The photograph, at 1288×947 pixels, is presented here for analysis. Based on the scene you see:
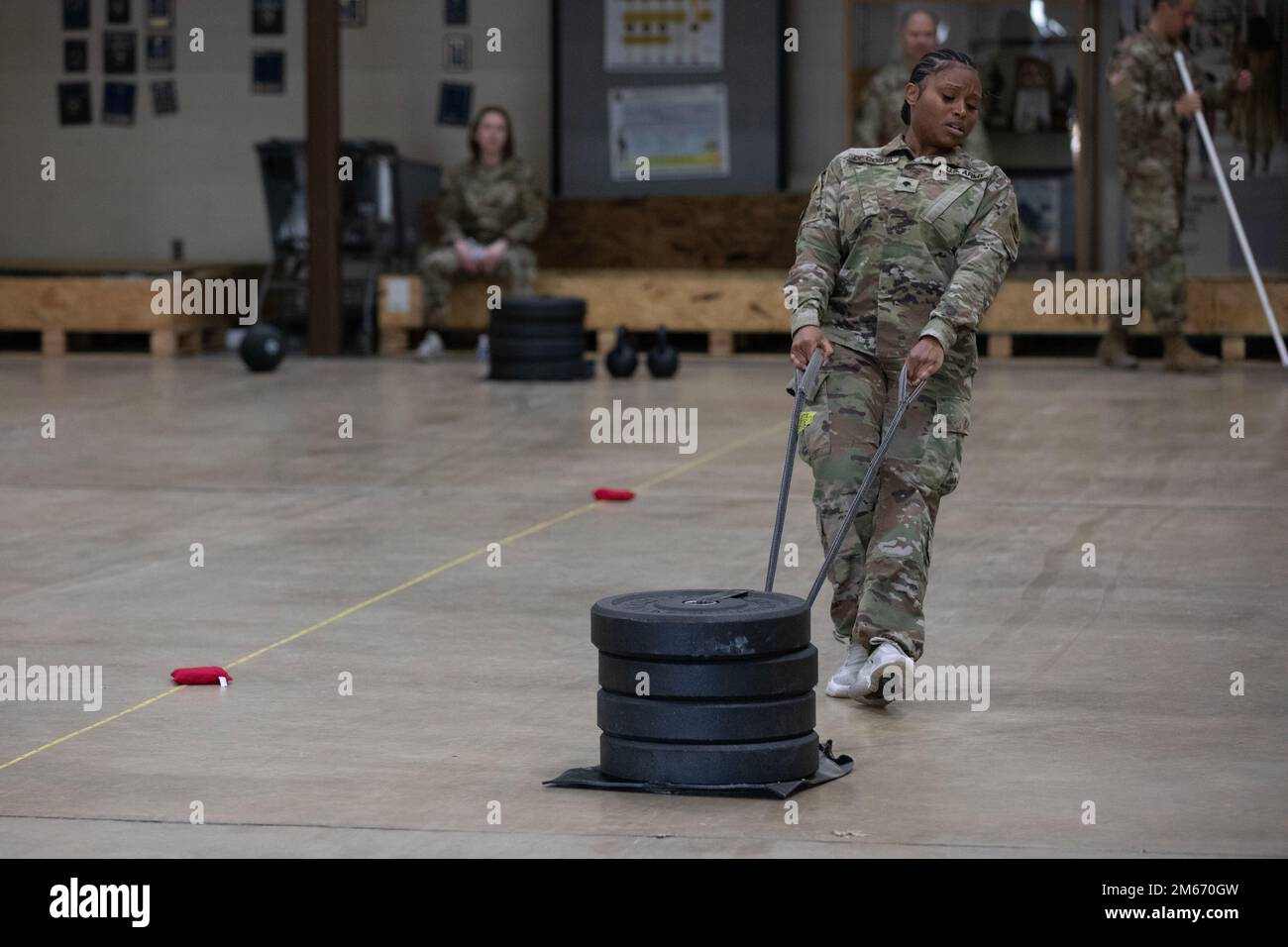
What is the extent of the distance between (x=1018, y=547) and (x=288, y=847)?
4297 millimetres

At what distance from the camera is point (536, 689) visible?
18.5 feet

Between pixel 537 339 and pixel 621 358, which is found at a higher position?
pixel 537 339

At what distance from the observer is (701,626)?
445 cm

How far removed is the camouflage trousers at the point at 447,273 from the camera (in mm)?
16766

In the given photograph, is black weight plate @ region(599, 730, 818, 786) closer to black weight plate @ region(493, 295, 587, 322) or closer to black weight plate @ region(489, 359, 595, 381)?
black weight plate @ region(493, 295, 587, 322)

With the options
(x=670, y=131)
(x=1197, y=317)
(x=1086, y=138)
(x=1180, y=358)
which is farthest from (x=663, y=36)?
(x=1180, y=358)

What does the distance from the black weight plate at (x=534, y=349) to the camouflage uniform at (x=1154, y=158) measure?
398 centimetres

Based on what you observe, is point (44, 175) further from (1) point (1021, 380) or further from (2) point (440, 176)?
(1) point (1021, 380)

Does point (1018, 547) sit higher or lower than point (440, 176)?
lower

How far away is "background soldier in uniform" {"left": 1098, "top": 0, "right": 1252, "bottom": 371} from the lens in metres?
14.2

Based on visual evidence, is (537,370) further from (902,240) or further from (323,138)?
→ (902,240)

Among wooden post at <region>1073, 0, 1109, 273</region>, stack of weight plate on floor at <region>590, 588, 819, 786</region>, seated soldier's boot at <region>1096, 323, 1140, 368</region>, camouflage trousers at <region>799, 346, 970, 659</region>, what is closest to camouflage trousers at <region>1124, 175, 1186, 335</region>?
seated soldier's boot at <region>1096, 323, 1140, 368</region>

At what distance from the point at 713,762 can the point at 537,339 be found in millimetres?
10364
